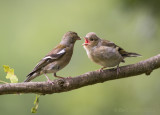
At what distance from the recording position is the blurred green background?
5843 mm

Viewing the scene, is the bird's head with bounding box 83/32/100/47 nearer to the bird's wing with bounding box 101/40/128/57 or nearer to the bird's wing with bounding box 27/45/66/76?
the bird's wing with bounding box 101/40/128/57

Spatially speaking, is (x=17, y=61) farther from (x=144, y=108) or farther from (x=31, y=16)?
(x=144, y=108)

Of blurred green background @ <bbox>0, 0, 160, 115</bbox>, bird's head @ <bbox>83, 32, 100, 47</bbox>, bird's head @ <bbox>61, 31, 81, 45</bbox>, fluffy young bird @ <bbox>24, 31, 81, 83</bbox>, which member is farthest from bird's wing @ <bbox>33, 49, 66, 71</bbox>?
blurred green background @ <bbox>0, 0, 160, 115</bbox>

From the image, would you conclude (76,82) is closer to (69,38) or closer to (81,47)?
(69,38)

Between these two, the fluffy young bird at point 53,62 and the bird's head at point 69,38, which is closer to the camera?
the fluffy young bird at point 53,62

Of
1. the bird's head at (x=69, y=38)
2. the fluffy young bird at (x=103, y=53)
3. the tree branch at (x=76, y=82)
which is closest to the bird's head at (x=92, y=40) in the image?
the fluffy young bird at (x=103, y=53)

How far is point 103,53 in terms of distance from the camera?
645cm

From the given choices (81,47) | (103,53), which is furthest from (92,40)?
(81,47)

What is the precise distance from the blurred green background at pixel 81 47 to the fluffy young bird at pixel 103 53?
501mm

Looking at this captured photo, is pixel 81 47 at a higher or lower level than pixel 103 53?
lower

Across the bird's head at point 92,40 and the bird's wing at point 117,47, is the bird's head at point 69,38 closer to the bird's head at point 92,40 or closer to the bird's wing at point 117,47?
the bird's head at point 92,40

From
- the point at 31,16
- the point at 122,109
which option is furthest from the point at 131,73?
the point at 31,16

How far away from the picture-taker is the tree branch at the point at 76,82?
4742 millimetres

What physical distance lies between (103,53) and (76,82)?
148 cm
